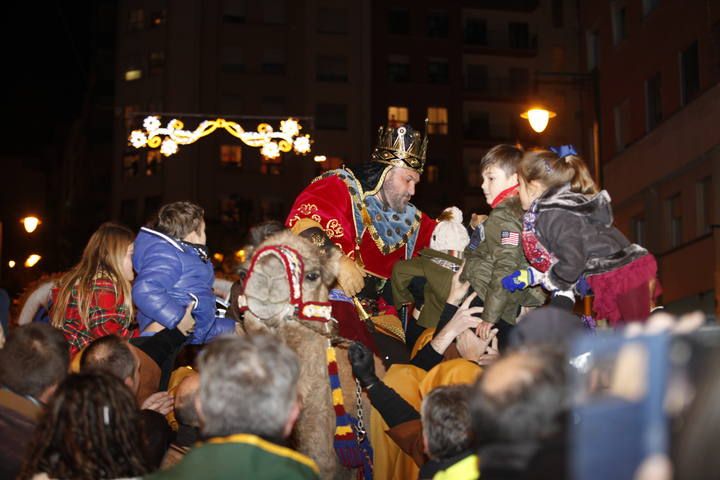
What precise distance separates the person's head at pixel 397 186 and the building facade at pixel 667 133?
1511 cm

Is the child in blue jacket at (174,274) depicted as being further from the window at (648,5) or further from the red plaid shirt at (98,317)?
the window at (648,5)

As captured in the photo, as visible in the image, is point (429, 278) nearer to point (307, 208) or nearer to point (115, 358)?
point (307, 208)

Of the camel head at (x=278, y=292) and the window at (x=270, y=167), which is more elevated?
the window at (x=270, y=167)

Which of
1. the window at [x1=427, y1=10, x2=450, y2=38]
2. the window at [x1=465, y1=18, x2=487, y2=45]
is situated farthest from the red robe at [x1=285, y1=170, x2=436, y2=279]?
the window at [x1=465, y1=18, x2=487, y2=45]

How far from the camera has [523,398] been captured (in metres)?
3.21

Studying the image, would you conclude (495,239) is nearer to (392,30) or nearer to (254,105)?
(254,105)

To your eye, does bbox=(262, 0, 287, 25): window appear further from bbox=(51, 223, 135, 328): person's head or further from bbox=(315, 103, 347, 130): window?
bbox=(51, 223, 135, 328): person's head

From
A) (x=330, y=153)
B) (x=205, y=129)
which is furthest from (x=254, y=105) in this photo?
(x=205, y=129)

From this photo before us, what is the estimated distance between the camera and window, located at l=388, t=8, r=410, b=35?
55688 millimetres

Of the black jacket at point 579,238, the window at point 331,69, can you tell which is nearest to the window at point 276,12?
the window at point 331,69

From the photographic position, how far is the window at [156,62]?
49.9m

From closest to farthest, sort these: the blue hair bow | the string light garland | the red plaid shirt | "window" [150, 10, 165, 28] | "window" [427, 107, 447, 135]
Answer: the blue hair bow → the red plaid shirt → the string light garland → "window" [150, 10, 165, 28] → "window" [427, 107, 447, 135]

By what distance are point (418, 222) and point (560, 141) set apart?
145ft

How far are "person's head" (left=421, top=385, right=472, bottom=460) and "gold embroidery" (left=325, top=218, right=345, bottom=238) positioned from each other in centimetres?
338
